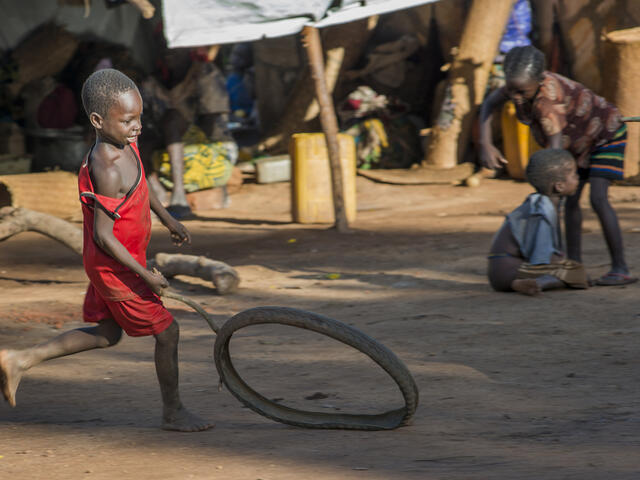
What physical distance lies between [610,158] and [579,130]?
0.27 metres

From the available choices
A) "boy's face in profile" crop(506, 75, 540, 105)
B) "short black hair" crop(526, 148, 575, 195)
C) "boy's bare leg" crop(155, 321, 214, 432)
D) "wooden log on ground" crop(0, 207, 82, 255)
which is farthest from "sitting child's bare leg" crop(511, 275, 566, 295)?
"wooden log on ground" crop(0, 207, 82, 255)

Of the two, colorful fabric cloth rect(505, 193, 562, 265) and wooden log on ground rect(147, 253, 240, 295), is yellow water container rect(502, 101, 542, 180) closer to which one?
colorful fabric cloth rect(505, 193, 562, 265)

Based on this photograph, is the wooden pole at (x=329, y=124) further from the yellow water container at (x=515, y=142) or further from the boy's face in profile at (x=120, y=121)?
the boy's face in profile at (x=120, y=121)

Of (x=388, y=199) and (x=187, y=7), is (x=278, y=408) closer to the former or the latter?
(x=187, y=7)

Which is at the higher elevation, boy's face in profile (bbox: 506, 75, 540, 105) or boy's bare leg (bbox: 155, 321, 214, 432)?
boy's face in profile (bbox: 506, 75, 540, 105)

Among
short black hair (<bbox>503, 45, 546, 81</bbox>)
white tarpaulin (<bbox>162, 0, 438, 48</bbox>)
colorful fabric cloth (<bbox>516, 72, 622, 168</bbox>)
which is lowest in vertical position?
colorful fabric cloth (<bbox>516, 72, 622, 168</bbox>)

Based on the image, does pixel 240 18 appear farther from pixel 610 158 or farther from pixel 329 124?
pixel 610 158

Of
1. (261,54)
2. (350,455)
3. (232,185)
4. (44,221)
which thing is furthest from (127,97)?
(261,54)

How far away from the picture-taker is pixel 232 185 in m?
11.4

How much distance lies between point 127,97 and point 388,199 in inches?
301

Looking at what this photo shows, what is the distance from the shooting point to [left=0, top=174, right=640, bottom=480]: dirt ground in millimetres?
2580

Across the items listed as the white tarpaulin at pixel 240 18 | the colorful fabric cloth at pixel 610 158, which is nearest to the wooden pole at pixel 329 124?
the white tarpaulin at pixel 240 18

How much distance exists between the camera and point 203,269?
6113 mm

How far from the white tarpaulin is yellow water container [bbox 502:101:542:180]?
3377mm
